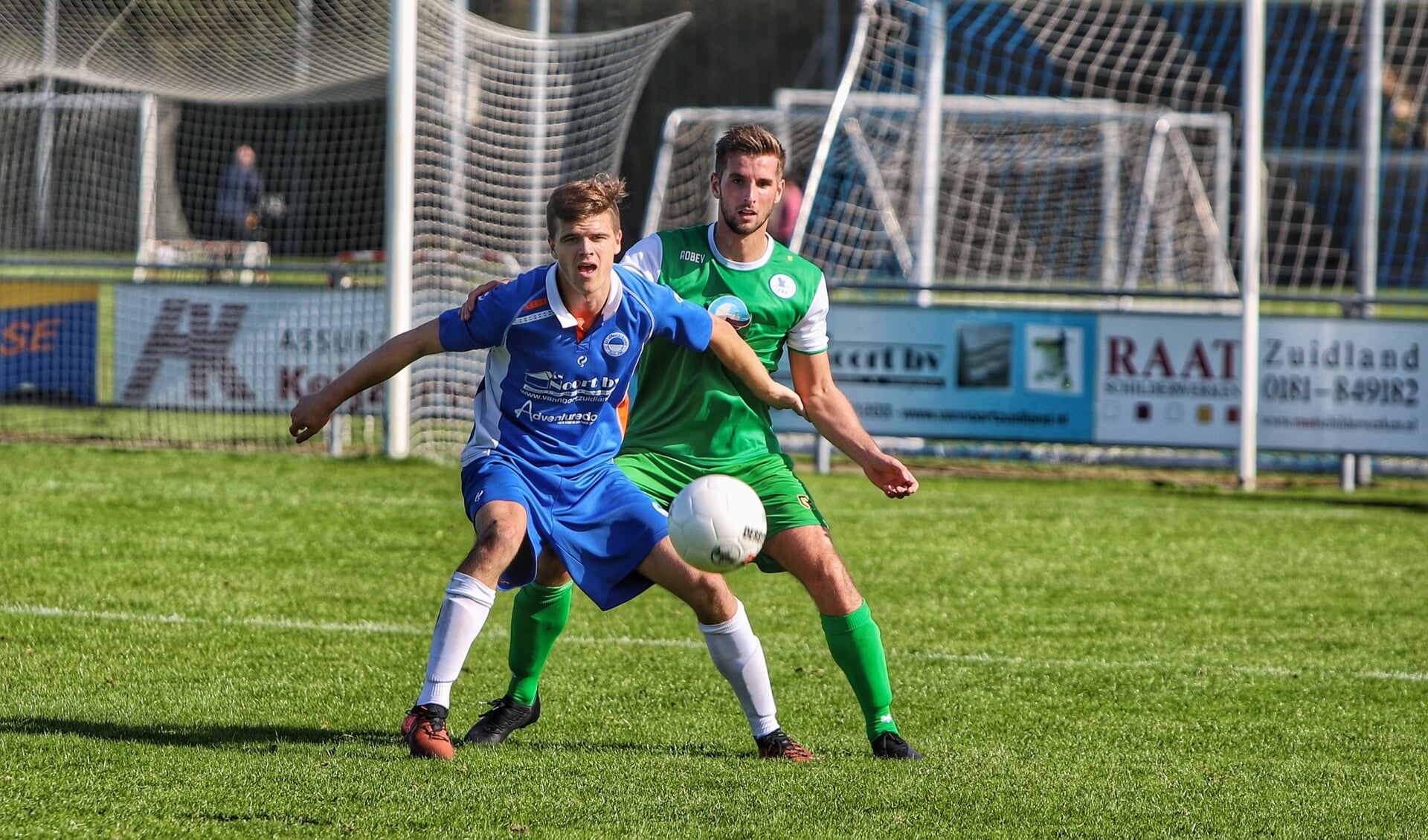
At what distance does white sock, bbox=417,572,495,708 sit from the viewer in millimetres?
4488

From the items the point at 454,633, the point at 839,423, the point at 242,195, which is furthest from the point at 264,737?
the point at 242,195

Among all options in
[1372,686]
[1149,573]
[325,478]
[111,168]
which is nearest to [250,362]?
[325,478]

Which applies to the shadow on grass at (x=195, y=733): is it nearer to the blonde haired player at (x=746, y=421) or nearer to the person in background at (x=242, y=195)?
the blonde haired player at (x=746, y=421)

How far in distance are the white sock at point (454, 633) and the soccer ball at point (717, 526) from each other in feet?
1.97

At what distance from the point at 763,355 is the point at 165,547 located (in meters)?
4.25

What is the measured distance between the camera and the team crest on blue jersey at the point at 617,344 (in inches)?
184

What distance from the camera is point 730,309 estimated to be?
16.6 ft

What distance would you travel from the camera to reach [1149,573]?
323 inches

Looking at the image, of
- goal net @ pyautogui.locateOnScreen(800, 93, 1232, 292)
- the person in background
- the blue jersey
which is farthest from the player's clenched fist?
the person in background

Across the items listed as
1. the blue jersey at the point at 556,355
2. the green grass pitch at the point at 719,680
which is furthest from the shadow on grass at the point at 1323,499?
the blue jersey at the point at 556,355

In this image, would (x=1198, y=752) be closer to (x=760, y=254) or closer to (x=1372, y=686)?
(x=1372, y=686)

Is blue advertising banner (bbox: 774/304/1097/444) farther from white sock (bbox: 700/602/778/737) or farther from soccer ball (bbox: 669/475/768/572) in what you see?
soccer ball (bbox: 669/475/768/572)

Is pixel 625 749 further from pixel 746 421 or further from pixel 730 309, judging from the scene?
pixel 730 309

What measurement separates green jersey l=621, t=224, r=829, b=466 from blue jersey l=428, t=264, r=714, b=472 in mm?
287
